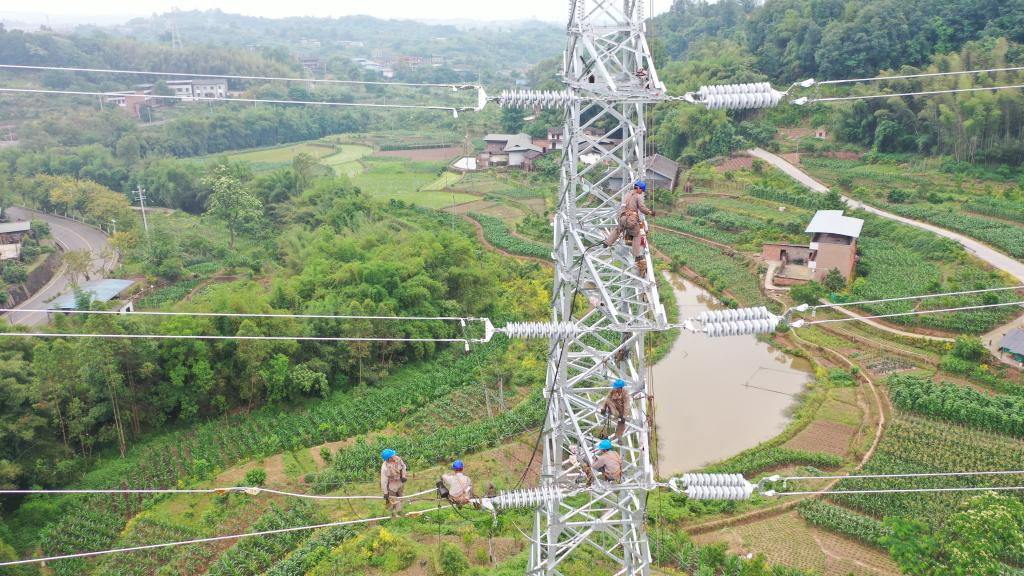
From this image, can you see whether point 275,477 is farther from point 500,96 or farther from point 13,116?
point 13,116

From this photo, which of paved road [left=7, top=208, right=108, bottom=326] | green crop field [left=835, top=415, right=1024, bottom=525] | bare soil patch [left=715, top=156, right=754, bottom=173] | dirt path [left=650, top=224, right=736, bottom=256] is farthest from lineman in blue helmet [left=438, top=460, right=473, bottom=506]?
bare soil patch [left=715, top=156, right=754, bottom=173]

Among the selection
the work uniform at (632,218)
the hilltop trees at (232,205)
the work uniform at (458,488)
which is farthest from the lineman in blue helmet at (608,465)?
the hilltop trees at (232,205)

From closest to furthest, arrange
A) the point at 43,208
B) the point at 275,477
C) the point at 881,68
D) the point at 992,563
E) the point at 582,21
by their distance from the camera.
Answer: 1. the point at 582,21
2. the point at 992,563
3. the point at 275,477
4. the point at 43,208
5. the point at 881,68

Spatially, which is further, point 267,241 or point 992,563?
point 267,241

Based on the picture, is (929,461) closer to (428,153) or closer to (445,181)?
(445,181)

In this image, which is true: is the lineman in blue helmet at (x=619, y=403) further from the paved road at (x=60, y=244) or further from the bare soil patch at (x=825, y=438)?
the paved road at (x=60, y=244)

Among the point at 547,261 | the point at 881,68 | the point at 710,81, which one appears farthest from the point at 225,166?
the point at 881,68
